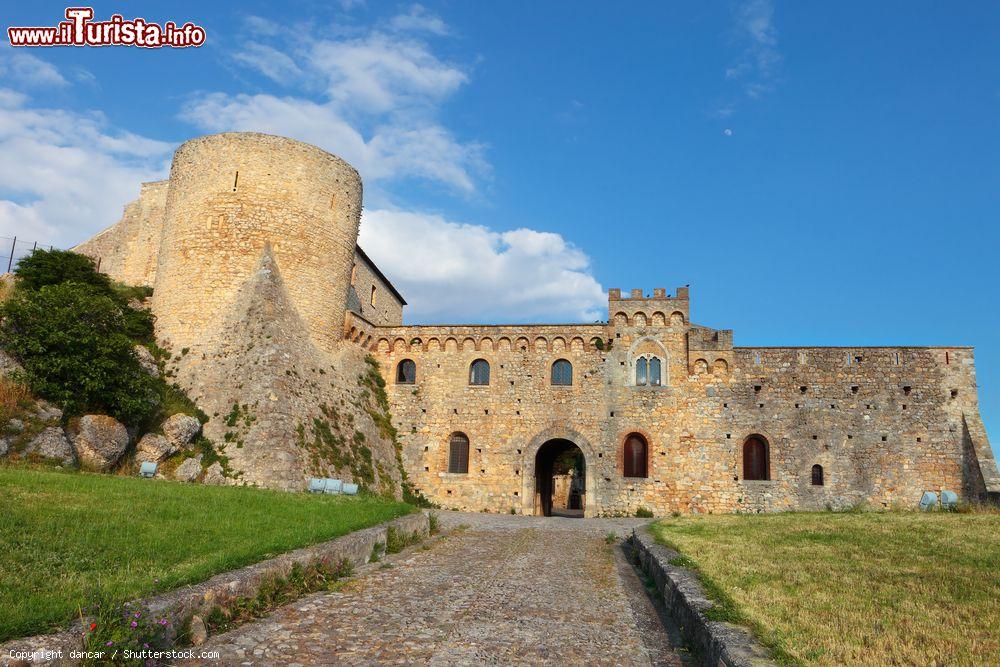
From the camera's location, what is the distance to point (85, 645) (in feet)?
15.0

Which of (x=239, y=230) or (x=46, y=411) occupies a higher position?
(x=239, y=230)

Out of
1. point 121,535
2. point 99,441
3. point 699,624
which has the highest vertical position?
point 99,441

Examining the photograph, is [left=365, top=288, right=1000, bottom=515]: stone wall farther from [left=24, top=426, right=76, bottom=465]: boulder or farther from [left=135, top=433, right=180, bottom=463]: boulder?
[left=24, top=426, right=76, bottom=465]: boulder

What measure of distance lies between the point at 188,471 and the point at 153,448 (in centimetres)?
Result: 119

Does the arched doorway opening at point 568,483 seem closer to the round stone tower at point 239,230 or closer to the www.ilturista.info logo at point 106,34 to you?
the round stone tower at point 239,230

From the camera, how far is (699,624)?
6203 mm

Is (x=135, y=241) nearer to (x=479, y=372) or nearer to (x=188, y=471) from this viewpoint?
(x=188, y=471)

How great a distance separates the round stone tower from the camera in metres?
22.7

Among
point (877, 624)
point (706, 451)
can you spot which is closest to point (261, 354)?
point (706, 451)

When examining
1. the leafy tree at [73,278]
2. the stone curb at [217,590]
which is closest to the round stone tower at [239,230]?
the leafy tree at [73,278]

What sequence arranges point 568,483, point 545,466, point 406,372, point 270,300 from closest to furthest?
point 270,300
point 406,372
point 545,466
point 568,483

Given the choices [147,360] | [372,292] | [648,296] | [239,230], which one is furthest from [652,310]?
[147,360]

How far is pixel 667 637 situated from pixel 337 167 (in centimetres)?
2239

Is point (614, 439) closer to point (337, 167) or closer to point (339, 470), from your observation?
point (339, 470)
